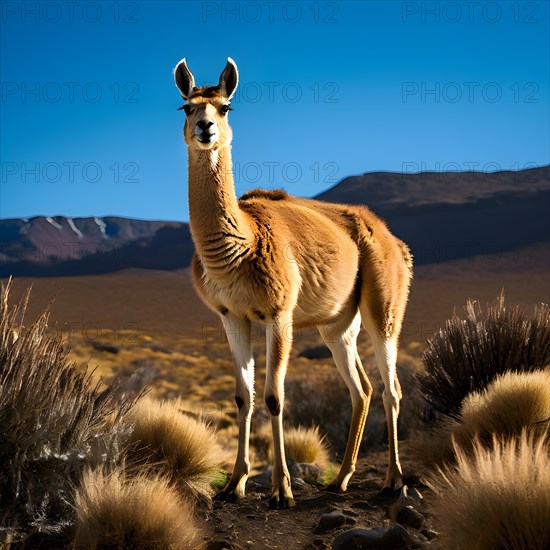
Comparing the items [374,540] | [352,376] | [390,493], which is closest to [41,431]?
[374,540]

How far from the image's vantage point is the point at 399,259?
784 centimetres

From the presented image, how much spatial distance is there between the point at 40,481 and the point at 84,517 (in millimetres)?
623

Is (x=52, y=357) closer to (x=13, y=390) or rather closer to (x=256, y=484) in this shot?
(x=13, y=390)

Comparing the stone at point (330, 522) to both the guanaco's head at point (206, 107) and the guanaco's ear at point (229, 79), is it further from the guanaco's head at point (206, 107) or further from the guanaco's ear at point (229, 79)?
the guanaco's ear at point (229, 79)

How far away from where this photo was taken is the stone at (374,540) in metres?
4.74

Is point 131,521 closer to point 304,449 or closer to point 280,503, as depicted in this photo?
point 280,503

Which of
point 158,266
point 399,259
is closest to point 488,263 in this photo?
point 158,266

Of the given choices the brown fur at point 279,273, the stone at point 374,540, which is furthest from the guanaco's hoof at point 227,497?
the stone at point 374,540

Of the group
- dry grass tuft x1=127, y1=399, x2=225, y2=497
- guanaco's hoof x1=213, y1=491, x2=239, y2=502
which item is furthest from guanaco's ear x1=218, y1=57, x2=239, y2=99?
guanaco's hoof x1=213, y1=491, x2=239, y2=502

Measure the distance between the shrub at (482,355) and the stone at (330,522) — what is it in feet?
10.6

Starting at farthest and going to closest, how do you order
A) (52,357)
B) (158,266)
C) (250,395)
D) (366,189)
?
1. (366,189)
2. (158,266)
3. (250,395)
4. (52,357)

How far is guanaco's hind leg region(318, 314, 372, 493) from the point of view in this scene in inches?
283

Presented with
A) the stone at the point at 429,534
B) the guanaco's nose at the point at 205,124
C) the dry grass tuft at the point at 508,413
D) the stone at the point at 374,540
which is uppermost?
the guanaco's nose at the point at 205,124

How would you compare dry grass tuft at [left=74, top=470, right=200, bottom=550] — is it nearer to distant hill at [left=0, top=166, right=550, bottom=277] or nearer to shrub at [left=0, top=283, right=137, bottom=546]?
shrub at [left=0, top=283, right=137, bottom=546]
